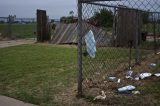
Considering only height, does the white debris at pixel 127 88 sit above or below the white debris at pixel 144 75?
below

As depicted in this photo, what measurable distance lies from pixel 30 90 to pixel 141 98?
8.21ft

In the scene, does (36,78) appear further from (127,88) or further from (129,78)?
(127,88)

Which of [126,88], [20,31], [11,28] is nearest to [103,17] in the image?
[126,88]

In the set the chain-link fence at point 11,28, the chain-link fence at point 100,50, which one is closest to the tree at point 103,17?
the chain-link fence at point 100,50

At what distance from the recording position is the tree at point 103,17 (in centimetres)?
787

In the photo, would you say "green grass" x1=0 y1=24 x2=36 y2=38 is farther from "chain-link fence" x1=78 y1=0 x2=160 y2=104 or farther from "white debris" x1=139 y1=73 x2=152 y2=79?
"white debris" x1=139 y1=73 x2=152 y2=79

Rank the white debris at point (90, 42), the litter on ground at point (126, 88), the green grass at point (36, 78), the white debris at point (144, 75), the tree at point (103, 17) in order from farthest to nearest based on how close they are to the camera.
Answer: the white debris at point (144, 75) < the tree at point (103, 17) < the green grass at point (36, 78) < the white debris at point (90, 42) < the litter on ground at point (126, 88)

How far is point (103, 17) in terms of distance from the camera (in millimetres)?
8242

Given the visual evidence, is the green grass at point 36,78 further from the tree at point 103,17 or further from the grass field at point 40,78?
the tree at point 103,17

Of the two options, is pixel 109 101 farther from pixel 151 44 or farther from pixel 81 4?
pixel 151 44

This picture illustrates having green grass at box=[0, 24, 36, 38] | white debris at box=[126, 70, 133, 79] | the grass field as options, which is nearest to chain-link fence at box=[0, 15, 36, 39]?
green grass at box=[0, 24, 36, 38]

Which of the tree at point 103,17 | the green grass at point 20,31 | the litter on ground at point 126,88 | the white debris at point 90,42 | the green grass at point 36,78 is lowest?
the green grass at point 36,78

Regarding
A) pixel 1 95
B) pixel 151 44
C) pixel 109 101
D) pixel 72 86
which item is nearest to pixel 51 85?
pixel 72 86

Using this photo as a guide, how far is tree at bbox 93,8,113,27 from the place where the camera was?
7.87 metres
